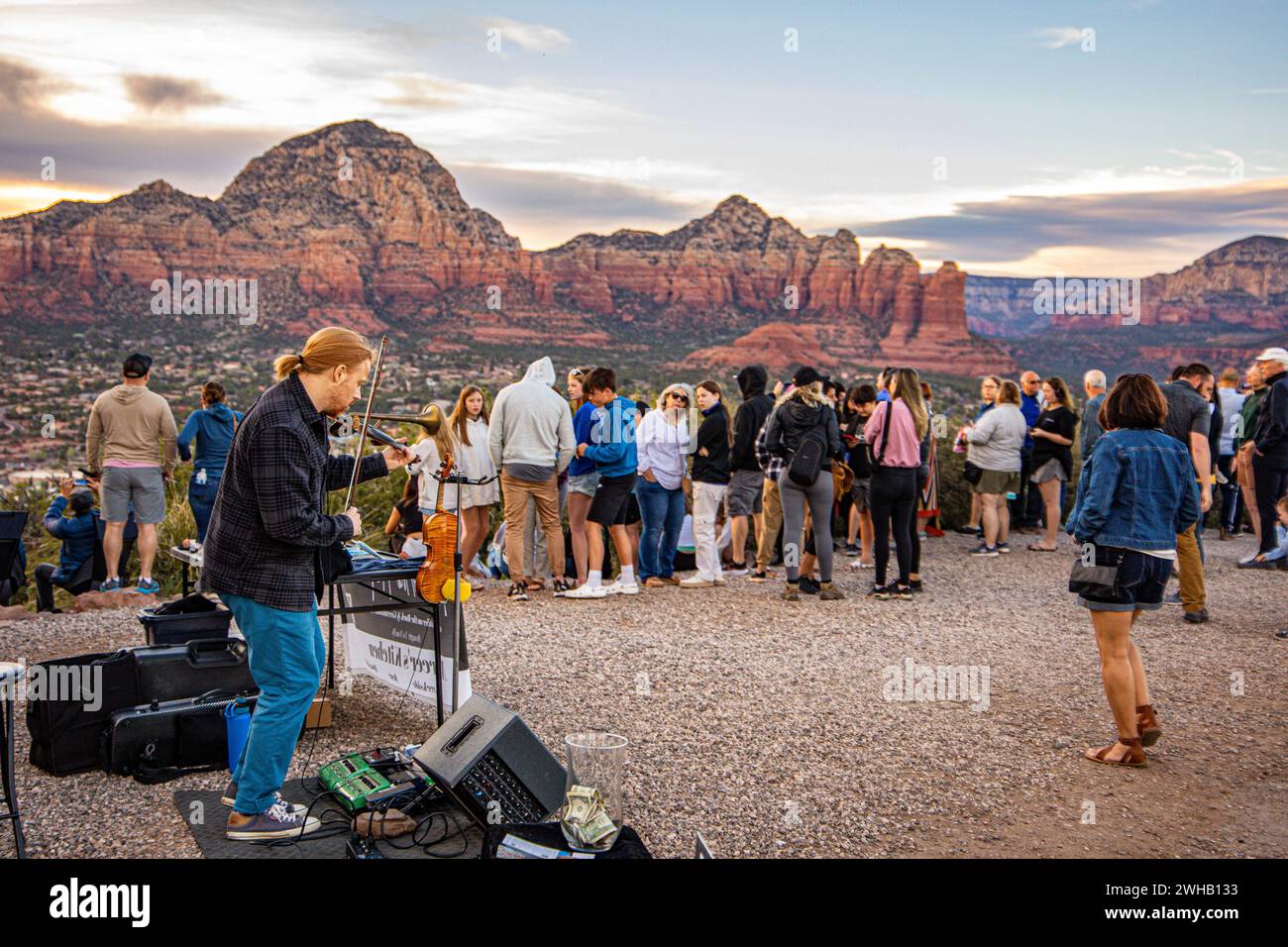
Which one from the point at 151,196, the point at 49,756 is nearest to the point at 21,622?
the point at 49,756

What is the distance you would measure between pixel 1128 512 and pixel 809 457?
13.9 ft

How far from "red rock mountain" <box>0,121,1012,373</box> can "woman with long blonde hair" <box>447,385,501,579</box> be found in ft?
200

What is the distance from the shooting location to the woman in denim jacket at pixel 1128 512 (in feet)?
17.9

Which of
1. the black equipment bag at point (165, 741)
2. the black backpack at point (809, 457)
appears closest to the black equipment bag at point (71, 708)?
the black equipment bag at point (165, 741)

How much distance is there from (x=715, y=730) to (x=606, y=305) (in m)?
87.8

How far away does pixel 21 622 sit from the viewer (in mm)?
9203

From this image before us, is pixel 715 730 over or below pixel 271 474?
below

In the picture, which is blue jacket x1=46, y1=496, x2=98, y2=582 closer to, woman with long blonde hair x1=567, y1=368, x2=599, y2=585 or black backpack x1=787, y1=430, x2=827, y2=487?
woman with long blonde hair x1=567, y1=368, x2=599, y2=585

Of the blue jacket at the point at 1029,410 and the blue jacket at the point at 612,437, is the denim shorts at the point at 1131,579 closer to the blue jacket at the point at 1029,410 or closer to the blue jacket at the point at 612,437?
the blue jacket at the point at 612,437

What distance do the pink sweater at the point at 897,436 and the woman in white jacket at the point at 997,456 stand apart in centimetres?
345

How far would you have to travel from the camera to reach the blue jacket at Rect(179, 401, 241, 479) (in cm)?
1052

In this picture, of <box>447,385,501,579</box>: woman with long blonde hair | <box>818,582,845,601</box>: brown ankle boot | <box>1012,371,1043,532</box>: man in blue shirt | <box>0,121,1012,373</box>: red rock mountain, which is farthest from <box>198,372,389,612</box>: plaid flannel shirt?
<box>0,121,1012,373</box>: red rock mountain
